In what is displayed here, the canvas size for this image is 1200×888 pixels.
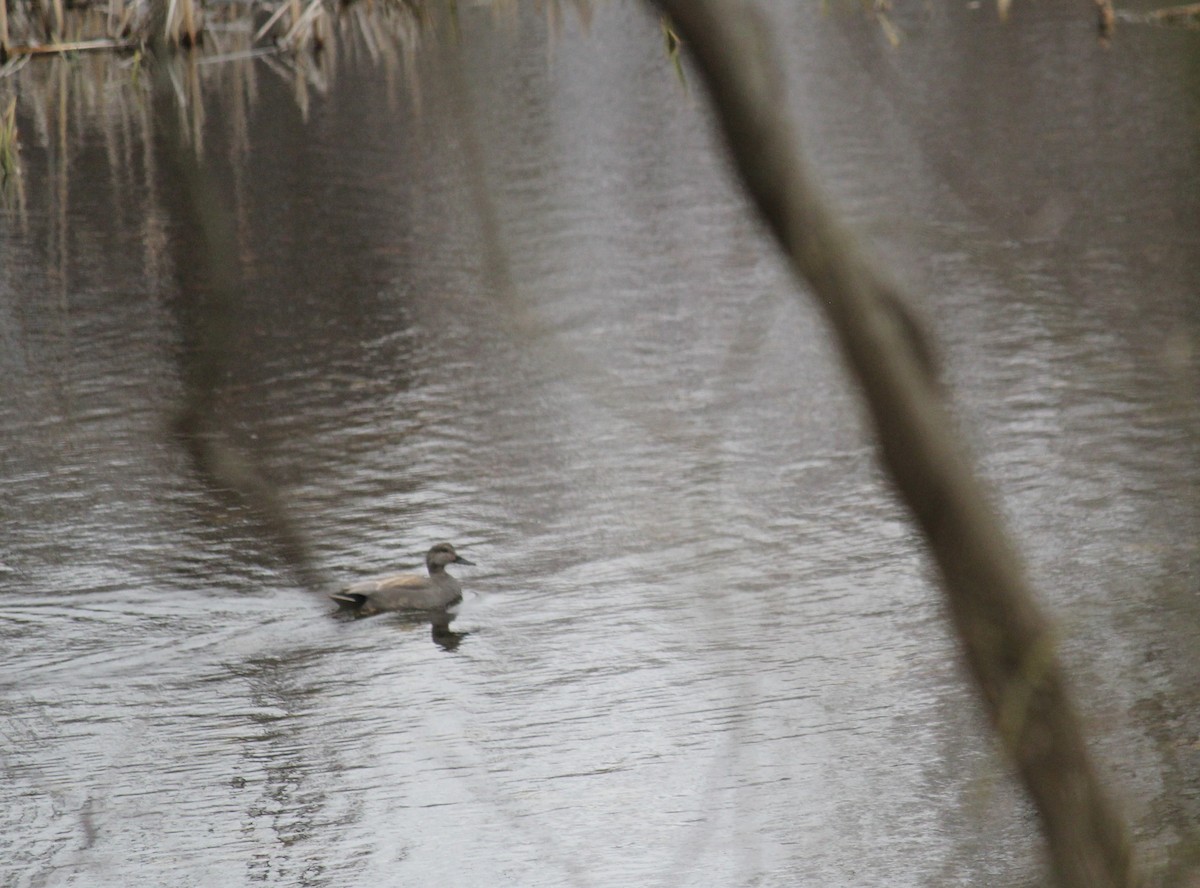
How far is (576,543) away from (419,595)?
4.27 ft

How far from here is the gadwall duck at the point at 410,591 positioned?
8828 millimetres

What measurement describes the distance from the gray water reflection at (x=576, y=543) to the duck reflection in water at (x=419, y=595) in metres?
0.12

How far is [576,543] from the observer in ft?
32.3

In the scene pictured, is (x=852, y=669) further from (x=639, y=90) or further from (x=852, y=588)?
(x=639, y=90)

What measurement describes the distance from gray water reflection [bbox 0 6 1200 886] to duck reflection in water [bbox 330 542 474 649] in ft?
0.40

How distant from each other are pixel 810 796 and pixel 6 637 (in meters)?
4.25

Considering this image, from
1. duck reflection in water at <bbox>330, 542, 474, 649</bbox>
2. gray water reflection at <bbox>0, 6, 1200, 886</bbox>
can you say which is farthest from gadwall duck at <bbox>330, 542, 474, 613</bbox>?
gray water reflection at <bbox>0, 6, 1200, 886</bbox>

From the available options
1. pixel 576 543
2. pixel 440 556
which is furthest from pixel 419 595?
pixel 576 543

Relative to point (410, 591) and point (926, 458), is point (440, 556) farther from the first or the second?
point (926, 458)

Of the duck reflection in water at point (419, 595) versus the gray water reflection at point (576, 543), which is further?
the duck reflection in water at point (419, 595)

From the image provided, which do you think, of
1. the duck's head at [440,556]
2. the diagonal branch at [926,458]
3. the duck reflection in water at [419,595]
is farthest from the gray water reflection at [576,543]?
the diagonal branch at [926,458]

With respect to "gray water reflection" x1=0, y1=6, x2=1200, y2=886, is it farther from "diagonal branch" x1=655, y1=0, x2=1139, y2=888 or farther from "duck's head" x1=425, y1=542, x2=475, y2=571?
"diagonal branch" x1=655, y1=0, x2=1139, y2=888

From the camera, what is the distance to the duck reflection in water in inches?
348

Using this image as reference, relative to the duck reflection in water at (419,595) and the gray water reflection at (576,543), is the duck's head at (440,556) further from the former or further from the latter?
the gray water reflection at (576,543)
